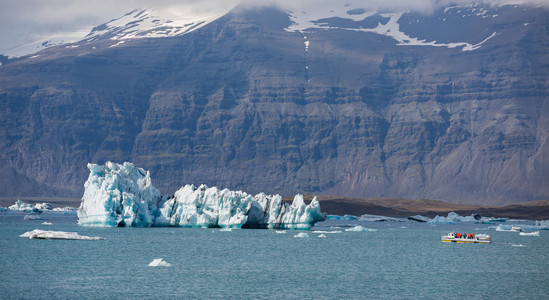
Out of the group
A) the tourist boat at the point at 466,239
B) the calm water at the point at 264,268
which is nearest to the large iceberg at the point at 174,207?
the calm water at the point at 264,268

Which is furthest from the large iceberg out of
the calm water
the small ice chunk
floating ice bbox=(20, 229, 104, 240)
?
the small ice chunk

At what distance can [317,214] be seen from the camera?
135375 mm

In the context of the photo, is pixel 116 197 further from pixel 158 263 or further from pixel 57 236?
pixel 158 263

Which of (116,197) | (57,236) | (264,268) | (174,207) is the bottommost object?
(174,207)

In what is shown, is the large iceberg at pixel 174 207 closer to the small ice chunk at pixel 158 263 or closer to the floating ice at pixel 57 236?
the floating ice at pixel 57 236

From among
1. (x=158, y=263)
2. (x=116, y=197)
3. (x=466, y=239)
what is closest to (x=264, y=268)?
→ (x=158, y=263)

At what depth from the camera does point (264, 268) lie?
85.8 meters

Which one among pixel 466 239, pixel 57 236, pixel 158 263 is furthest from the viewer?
pixel 466 239

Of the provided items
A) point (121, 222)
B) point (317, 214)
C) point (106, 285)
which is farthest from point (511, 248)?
point (106, 285)

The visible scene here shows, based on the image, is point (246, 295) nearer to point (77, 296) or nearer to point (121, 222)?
point (77, 296)

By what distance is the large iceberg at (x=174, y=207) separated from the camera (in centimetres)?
12900

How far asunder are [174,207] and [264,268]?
5820cm

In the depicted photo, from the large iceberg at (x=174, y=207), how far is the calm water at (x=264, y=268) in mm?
5450

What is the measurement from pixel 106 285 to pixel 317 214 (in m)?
68.1
